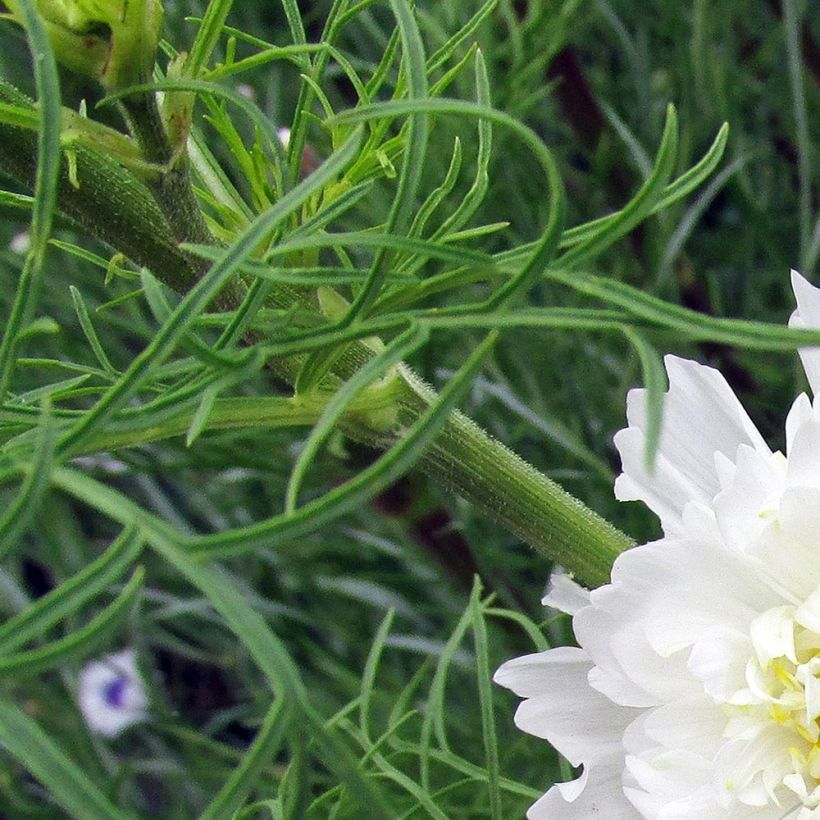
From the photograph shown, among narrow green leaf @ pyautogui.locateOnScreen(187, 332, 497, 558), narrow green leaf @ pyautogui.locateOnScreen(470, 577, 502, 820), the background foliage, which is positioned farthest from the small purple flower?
narrow green leaf @ pyautogui.locateOnScreen(187, 332, 497, 558)

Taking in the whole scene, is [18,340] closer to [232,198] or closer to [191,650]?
[232,198]

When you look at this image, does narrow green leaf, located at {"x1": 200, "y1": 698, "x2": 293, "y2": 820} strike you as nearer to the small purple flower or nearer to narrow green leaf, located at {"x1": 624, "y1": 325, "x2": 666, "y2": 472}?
narrow green leaf, located at {"x1": 624, "y1": 325, "x2": 666, "y2": 472}

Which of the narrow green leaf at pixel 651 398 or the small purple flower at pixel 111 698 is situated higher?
the narrow green leaf at pixel 651 398

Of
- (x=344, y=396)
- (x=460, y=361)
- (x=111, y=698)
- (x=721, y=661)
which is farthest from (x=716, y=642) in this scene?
(x=111, y=698)

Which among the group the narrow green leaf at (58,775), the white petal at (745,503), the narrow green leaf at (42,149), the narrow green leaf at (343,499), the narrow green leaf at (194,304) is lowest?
the white petal at (745,503)

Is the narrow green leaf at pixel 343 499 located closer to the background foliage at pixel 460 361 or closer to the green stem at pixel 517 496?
the green stem at pixel 517 496

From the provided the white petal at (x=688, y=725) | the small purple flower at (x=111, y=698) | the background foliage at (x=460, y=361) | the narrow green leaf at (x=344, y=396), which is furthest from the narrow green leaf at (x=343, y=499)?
the small purple flower at (x=111, y=698)

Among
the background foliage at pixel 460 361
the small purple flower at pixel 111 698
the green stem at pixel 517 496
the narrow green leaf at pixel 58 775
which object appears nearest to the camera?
the narrow green leaf at pixel 58 775
